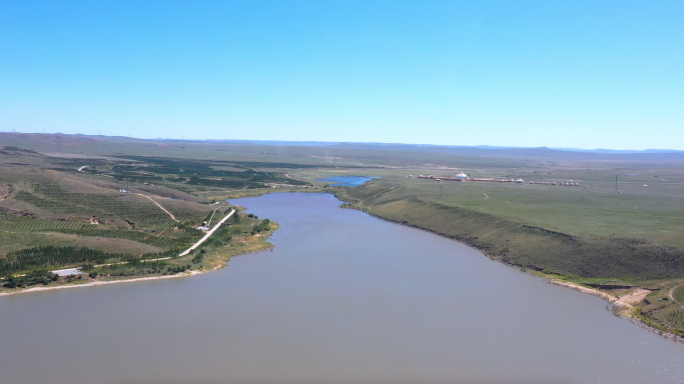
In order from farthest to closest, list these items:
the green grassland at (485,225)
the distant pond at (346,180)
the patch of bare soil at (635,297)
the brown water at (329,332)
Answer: the distant pond at (346,180), the green grassland at (485,225), the patch of bare soil at (635,297), the brown water at (329,332)

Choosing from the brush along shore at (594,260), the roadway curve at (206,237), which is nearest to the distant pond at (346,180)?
the roadway curve at (206,237)

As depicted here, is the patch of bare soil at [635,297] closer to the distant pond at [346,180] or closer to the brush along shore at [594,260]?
the brush along shore at [594,260]

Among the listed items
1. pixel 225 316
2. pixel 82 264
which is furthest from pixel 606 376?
pixel 82 264

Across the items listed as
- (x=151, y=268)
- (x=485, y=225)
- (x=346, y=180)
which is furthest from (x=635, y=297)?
(x=346, y=180)

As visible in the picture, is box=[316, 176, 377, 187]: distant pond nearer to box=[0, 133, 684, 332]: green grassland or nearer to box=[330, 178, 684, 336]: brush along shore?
box=[0, 133, 684, 332]: green grassland

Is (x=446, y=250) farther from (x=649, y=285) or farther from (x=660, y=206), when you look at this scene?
(x=660, y=206)

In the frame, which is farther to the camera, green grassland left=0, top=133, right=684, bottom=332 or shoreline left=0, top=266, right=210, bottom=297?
green grassland left=0, top=133, right=684, bottom=332

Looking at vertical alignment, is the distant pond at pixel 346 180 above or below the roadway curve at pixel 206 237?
above

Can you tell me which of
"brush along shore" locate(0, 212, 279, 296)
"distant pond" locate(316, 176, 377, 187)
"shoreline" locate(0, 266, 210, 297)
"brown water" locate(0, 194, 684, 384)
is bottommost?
"brown water" locate(0, 194, 684, 384)

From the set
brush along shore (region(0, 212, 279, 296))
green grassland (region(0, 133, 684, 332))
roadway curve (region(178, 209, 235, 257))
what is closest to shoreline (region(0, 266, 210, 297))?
brush along shore (region(0, 212, 279, 296))
